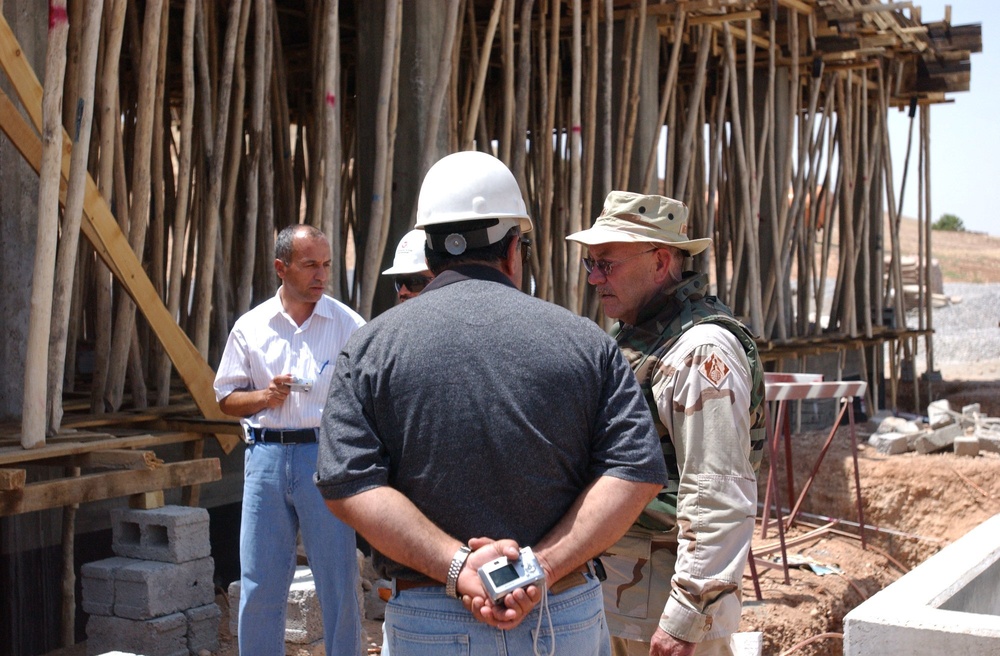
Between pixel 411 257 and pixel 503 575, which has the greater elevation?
pixel 411 257

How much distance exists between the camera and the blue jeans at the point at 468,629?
2.21 metres

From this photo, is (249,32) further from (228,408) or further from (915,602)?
(915,602)

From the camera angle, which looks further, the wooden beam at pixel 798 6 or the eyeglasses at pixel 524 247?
the wooden beam at pixel 798 6

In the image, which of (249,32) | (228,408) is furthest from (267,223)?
(228,408)

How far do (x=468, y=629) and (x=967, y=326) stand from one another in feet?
99.6

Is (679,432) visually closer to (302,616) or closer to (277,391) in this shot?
(277,391)

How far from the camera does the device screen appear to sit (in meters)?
2.11

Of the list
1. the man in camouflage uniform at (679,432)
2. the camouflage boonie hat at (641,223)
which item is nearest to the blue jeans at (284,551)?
the man in camouflage uniform at (679,432)

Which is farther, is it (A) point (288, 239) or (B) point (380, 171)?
(B) point (380, 171)

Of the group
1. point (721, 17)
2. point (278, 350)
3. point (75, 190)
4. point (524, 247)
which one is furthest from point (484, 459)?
point (721, 17)

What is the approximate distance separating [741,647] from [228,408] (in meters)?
2.46

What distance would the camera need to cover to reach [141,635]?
496cm

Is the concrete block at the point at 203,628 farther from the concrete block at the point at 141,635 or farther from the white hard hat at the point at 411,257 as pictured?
the white hard hat at the point at 411,257

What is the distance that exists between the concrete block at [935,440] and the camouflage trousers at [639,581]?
8.12 m
